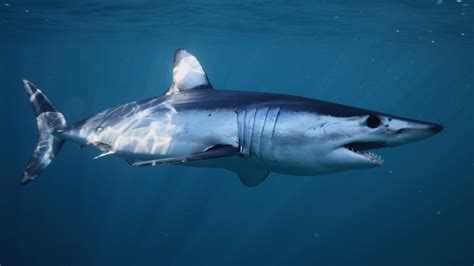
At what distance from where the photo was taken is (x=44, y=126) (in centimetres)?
711

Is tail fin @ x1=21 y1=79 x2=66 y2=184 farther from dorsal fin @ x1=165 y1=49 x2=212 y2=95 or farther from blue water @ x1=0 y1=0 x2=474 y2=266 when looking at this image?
blue water @ x1=0 y1=0 x2=474 y2=266

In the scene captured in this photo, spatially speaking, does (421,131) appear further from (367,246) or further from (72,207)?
(72,207)

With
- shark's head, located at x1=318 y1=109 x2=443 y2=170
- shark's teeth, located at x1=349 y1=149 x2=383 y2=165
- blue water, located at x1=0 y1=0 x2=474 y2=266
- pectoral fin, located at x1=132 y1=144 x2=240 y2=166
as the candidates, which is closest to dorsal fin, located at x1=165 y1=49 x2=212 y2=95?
pectoral fin, located at x1=132 y1=144 x2=240 y2=166

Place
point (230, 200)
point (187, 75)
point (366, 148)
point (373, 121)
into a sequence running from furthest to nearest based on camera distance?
point (230, 200) → point (187, 75) → point (366, 148) → point (373, 121)

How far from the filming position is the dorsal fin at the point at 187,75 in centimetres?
602

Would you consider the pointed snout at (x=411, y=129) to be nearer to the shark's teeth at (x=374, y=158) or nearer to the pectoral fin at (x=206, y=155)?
the shark's teeth at (x=374, y=158)

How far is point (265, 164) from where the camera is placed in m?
4.41

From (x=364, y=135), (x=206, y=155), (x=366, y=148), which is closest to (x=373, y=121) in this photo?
(x=364, y=135)

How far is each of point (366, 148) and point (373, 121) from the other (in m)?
0.44

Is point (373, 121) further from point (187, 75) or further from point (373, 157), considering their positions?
point (187, 75)

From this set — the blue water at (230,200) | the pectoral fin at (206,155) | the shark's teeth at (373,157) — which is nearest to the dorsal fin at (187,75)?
the pectoral fin at (206,155)

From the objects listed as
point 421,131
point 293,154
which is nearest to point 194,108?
point 293,154

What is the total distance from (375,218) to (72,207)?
17.6m

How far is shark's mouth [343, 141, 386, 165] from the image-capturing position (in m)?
3.50
